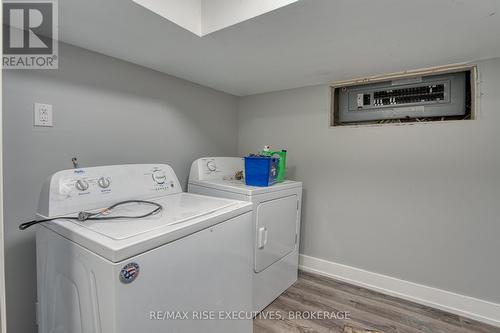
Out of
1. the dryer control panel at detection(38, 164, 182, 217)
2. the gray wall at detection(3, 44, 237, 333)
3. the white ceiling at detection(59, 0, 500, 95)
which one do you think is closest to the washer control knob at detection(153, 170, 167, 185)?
the dryer control panel at detection(38, 164, 182, 217)

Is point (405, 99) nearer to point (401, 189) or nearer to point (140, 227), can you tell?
point (401, 189)

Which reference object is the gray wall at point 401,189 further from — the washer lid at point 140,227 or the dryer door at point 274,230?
the washer lid at point 140,227

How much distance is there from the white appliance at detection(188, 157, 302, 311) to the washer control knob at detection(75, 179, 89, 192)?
791mm

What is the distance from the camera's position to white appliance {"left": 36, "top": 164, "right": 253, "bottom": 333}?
78cm

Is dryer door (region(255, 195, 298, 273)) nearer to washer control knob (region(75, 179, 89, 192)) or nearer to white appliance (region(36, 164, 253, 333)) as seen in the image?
white appliance (region(36, 164, 253, 333))

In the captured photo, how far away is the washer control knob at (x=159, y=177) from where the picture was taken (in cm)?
154

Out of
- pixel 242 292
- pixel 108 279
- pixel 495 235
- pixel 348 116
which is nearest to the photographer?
pixel 108 279

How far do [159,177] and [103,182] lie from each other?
0.35 m

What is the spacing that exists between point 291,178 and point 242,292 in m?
1.29

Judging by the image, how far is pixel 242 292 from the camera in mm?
1312

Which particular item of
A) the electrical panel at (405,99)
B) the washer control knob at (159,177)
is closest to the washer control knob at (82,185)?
the washer control knob at (159,177)

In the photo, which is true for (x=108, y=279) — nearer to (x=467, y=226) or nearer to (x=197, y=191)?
(x=197, y=191)

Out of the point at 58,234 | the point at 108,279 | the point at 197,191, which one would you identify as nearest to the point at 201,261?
the point at 108,279

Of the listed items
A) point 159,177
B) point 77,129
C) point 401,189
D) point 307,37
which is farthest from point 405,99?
point 77,129
